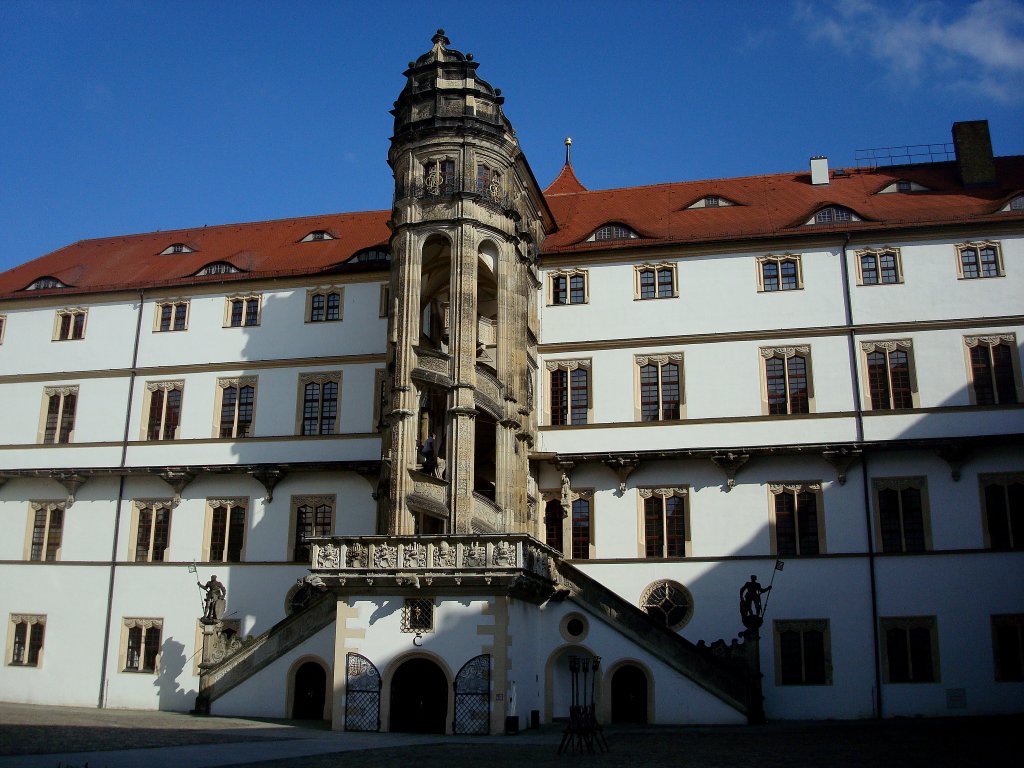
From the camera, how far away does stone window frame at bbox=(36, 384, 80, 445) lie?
131 feet

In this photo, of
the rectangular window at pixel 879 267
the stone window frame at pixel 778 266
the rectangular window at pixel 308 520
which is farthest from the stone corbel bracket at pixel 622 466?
the rectangular window at pixel 879 267

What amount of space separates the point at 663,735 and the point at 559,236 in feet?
61.6

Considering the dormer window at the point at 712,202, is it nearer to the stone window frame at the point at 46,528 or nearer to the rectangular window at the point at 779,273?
the rectangular window at the point at 779,273

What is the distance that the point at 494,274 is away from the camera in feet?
114

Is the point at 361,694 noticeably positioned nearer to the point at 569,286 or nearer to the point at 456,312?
the point at 456,312

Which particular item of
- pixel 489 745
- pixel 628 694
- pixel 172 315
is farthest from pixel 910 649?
pixel 172 315

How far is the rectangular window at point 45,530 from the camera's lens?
3853cm

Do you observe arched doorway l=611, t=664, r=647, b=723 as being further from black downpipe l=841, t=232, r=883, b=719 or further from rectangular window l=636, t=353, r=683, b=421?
rectangular window l=636, t=353, r=683, b=421

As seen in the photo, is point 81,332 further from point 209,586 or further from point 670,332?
point 670,332

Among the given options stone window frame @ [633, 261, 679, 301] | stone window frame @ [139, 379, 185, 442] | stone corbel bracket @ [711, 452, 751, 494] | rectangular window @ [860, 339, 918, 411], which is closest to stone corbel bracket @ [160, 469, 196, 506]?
stone window frame @ [139, 379, 185, 442]

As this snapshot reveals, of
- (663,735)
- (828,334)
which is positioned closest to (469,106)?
(828,334)

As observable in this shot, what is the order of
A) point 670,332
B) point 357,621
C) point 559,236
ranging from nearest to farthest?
point 357,621 → point 670,332 → point 559,236

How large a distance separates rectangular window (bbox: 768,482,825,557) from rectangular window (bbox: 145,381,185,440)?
2083 centimetres

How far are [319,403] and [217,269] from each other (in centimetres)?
736
